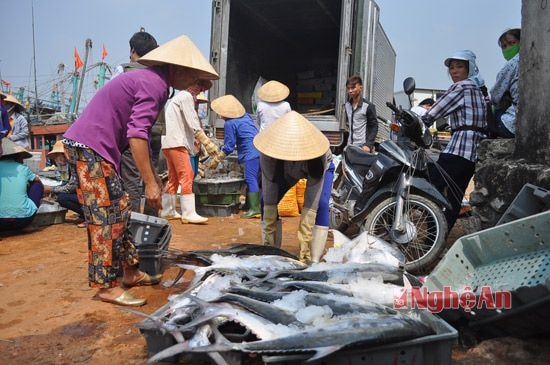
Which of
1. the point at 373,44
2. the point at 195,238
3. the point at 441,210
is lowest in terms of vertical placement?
the point at 195,238

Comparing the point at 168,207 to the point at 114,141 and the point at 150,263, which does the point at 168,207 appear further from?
the point at 114,141

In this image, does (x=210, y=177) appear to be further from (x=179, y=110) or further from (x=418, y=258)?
(x=418, y=258)

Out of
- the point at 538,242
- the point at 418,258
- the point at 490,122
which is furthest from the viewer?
the point at 490,122

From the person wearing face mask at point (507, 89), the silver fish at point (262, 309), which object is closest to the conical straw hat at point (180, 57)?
the silver fish at point (262, 309)

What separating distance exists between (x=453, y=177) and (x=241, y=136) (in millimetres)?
3353

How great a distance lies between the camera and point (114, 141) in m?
2.97

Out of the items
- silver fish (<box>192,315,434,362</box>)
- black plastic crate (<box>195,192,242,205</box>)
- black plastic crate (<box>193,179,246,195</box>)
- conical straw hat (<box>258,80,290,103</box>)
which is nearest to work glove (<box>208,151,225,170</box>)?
black plastic crate (<box>193,179,246,195</box>)

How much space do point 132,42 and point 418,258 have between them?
3.38 meters

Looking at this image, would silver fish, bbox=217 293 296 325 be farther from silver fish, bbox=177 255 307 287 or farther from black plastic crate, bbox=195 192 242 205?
black plastic crate, bbox=195 192 242 205

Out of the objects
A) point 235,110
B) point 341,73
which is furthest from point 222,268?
point 341,73

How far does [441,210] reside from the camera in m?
3.90

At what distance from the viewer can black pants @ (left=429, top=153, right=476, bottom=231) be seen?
418cm

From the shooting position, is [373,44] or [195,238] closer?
[195,238]

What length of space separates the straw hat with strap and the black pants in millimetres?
2566
